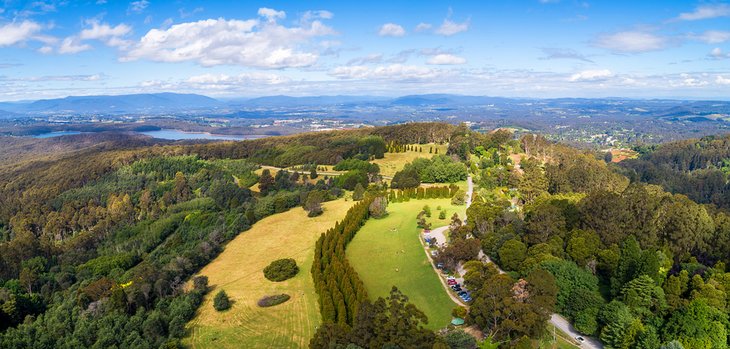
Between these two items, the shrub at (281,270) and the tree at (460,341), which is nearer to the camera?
the tree at (460,341)

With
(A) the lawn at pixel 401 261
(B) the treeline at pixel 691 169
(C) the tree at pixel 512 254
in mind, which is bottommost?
(B) the treeline at pixel 691 169

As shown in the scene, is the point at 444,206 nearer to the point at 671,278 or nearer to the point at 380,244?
the point at 380,244

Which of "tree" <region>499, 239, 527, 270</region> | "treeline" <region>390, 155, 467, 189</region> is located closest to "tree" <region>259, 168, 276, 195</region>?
"treeline" <region>390, 155, 467, 189</region>

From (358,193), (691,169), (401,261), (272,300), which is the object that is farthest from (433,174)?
(691,169)

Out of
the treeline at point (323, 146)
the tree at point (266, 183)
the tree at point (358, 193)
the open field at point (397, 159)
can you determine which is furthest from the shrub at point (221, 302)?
the treeline at point (323, 146)

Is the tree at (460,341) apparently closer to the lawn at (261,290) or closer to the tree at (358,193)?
the lawn at (261,290)

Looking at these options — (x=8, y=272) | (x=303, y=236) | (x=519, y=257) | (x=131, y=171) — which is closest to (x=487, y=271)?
(x=519, y=257)
